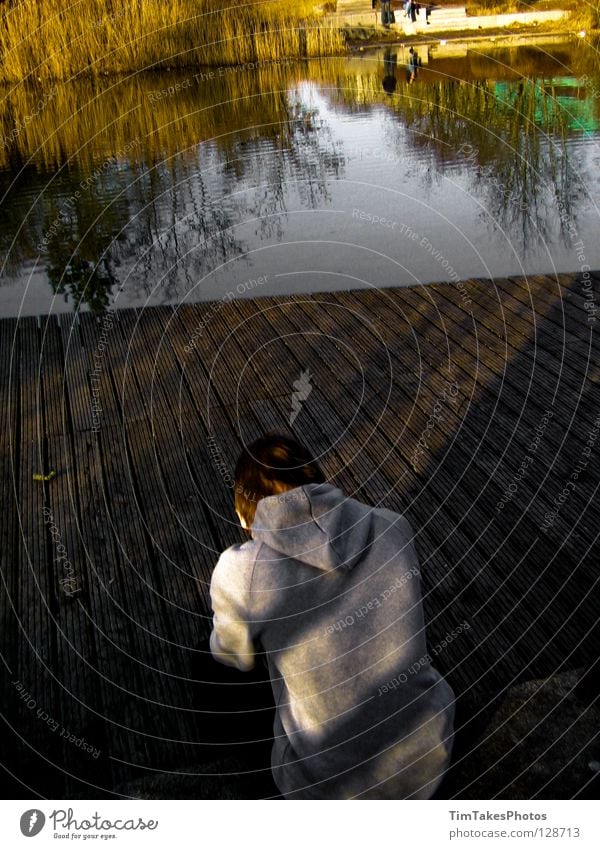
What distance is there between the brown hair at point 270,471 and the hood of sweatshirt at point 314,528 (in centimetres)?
4

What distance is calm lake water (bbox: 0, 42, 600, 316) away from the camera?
22.5 ft

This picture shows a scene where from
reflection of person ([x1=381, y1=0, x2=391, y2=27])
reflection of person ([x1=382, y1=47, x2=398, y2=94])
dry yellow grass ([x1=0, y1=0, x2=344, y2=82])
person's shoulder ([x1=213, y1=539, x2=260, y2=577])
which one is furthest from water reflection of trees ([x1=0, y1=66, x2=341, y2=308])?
person's shoulder ([x1=213, y1=539, x2=260, y2=577])

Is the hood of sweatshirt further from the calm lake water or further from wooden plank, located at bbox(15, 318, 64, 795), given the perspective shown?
the calm lake water

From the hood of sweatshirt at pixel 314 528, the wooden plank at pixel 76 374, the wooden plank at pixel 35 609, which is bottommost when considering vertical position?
the wooden plank at pixel 35 609

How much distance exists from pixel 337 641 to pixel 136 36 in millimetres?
10973

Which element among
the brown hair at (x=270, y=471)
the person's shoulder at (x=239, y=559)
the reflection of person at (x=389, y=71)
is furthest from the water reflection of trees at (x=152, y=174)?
the person's shoulder at (x=239, y=559)

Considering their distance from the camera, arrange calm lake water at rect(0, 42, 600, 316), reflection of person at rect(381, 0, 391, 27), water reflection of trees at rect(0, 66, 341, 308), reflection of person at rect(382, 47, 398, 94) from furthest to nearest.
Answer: reflection of person at rect(381, 0, 391, 27), reflection of person at rect(382, 47, 398, 94), water reflection of trees at rect(0, 66, 341, 308), calm lake water at rect(0, 42, 600, 316)

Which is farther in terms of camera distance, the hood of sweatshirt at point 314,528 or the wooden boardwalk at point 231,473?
the wooden boardwalk at point 231,473

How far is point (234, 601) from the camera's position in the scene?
1.96m

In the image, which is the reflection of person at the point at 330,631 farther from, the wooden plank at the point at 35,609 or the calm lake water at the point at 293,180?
the calm lake water at the point at 293,180

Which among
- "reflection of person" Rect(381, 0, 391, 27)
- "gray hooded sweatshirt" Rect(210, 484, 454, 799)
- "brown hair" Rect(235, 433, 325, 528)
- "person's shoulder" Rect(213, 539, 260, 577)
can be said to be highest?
"reflection of person" Rect(381, 0, 391, 27)

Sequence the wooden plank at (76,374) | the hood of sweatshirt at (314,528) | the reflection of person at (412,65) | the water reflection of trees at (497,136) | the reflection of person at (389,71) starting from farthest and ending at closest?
1. the reflection of person at (412,65)
2. the reflection of person at (389,71)
3. the water reflection of trees at (497,136)
4. the wooden plank at (76,374)
5. the hood of sweatshirt at (314,528)

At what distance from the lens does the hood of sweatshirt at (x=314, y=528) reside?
1892 millimetres
